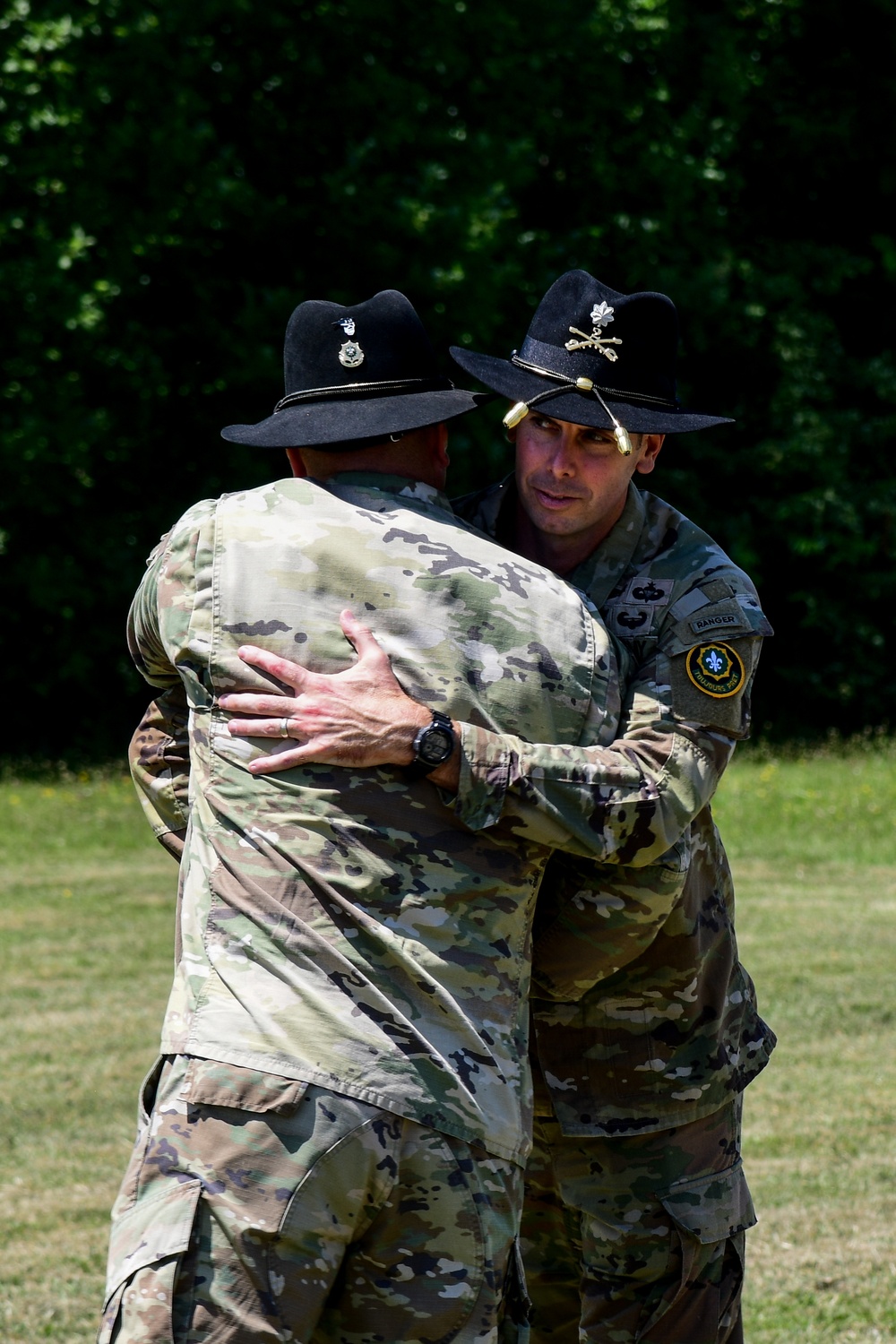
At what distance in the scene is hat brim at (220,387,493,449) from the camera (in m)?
2.73

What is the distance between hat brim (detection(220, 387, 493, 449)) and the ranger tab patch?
612 millimetres

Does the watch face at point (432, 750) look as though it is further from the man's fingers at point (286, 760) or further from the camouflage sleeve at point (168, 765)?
the camouflage sleeve at point (168, 765)

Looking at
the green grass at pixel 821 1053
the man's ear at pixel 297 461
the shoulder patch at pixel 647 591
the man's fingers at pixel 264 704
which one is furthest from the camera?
the green grass at pixel 821 1053

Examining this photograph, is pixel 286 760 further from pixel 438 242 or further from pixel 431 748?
pixel 438 242

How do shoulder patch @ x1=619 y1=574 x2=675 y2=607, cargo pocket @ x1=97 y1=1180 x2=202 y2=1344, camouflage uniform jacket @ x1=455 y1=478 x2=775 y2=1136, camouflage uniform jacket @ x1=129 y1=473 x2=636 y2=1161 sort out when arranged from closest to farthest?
1. cargo pocket @ x1=97 y1=1180 x2=202 y2=1344
2. camouflage uniform jacket @ x1=129 y1=473 x2=636 y2=1161
3. camouflage uniform jacket @ x1=455 y1=478 x2=775 y2=1136
4. shoulder patch @ x1=619 y1=574 x2=675 y2=607

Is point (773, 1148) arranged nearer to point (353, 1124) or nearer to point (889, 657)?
point (353, 1124)

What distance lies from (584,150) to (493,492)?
1903 cm

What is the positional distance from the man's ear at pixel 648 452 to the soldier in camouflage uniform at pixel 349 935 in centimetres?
69

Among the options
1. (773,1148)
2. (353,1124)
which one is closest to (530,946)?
(353,1124)

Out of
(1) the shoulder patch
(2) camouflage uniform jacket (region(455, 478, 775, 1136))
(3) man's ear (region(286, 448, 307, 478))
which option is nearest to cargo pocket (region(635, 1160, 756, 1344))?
(2) camouflage uniform jacket (region(455, 478, 775, 1136))

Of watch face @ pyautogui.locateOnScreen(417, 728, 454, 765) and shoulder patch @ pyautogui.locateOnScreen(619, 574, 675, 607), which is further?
shoulder patch @ pyautogui.locateOnScreen(619, 574, 675, 607)

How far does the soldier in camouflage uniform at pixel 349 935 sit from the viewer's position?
2.39 meters

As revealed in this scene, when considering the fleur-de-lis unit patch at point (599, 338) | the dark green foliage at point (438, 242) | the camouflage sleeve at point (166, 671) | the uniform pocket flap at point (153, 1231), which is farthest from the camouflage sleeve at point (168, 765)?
the dark green foliage at point (438, 242)

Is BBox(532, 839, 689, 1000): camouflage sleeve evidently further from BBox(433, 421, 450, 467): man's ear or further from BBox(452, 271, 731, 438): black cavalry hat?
BBox(452, 271, 731, 438): black cavalry hat
